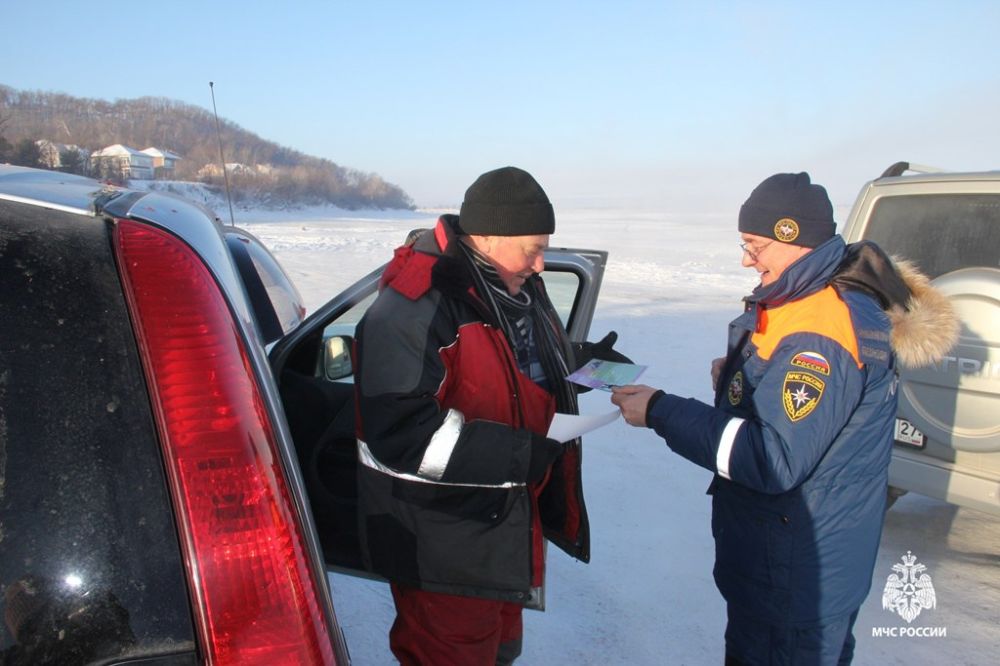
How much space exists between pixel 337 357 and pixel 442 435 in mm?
1088

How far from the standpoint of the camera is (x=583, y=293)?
103 inches

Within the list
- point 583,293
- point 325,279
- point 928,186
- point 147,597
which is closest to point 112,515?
point 147,597

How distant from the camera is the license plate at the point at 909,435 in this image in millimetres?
3250

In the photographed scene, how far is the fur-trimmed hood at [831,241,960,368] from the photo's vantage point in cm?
186

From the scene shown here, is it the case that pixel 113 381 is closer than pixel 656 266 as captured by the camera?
Yes

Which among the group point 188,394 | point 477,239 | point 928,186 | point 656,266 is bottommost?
point 656,266

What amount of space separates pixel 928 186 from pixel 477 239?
9.11 feet

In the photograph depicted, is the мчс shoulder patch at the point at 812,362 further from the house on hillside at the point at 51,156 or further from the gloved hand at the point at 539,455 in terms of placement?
the house on hillside at the point at 51,156

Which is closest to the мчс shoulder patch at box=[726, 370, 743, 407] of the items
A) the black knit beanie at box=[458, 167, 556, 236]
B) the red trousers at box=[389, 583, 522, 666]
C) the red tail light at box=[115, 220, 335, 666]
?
the black knit beanie at box=[458, 167, 556, 236]

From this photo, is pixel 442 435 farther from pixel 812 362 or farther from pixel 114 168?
pixel 114 168

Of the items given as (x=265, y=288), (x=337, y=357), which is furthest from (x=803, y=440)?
(x=265, y=288)

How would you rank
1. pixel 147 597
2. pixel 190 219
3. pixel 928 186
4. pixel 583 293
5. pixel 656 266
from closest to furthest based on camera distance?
1. pixel 147 597
2. pixel 190 219
3. pixel 583 293
4. pixel 928 186
5. pixel 656 266

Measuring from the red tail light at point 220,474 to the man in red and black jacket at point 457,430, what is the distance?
679 millimetres

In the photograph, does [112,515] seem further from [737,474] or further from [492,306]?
[737,474]
